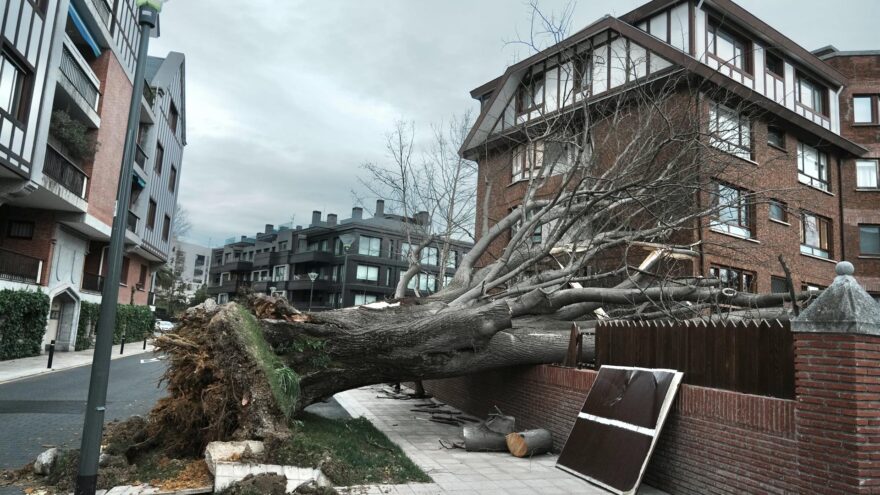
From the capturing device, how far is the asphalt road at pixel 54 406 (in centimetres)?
768

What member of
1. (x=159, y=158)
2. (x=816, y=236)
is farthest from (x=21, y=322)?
(x=816, y=236)

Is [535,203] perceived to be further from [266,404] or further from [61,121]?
[61,121]

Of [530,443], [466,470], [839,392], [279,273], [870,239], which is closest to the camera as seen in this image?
[839,392]

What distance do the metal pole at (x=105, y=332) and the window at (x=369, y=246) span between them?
52.0 meters

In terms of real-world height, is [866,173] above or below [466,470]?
above

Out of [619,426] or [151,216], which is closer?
[619,426]

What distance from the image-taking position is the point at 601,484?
20.3 ft

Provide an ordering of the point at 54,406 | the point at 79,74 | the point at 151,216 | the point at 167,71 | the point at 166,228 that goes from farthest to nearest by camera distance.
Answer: the point at 166,228, the point at 167,71, the point at 151,216, the point at 79,74, the point at 54,406

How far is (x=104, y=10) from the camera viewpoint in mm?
22453

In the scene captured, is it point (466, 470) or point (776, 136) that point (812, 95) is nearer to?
point (776, 136)

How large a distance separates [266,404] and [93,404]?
1949 mm

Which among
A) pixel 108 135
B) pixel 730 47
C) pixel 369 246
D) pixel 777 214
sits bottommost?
pixel 777 214

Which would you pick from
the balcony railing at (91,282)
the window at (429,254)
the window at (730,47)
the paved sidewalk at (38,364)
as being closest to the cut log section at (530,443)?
the window at (429,254)

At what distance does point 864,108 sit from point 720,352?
75.7 feet
